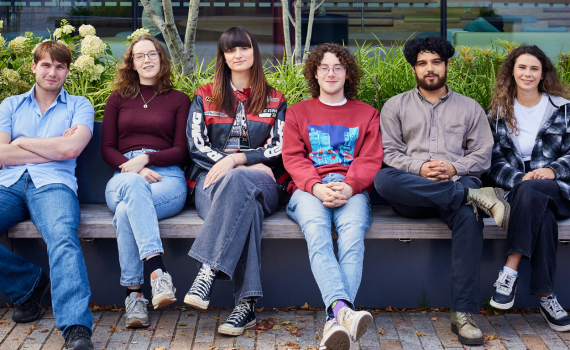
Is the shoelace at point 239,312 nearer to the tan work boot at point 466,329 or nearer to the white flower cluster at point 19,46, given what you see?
the tan work boot at point 466,329

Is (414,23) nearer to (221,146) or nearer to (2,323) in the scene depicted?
(221,146)

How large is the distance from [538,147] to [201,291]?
7.22 ft

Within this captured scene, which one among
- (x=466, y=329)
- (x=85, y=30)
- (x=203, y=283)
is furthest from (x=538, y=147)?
(x=85, y=30)

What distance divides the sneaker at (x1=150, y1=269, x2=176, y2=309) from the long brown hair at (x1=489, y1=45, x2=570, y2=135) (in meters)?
2.24

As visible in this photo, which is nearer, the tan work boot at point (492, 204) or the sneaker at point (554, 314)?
the tan work boot at point (492, 204)

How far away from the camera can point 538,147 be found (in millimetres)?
3508

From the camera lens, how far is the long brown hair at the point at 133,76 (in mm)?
3684

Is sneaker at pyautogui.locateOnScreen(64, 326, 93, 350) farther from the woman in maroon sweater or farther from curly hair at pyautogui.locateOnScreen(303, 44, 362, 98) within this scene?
curly hair at pyautogui.locateOnScreen(303, 44, 362, 98)

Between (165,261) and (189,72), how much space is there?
75.8 inches

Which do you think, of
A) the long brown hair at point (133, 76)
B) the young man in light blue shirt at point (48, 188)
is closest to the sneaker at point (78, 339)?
the young man in light blue shirt at point (48, 188)

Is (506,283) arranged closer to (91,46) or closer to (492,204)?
(492,204)

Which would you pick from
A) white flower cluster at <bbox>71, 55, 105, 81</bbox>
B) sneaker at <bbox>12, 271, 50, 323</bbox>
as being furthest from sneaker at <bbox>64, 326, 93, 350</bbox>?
white flower cluster at <bbox>71, 55, 105, 81</bbox>

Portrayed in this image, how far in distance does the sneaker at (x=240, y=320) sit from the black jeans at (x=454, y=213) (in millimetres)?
1016

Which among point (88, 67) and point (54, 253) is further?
point (88, 67)
